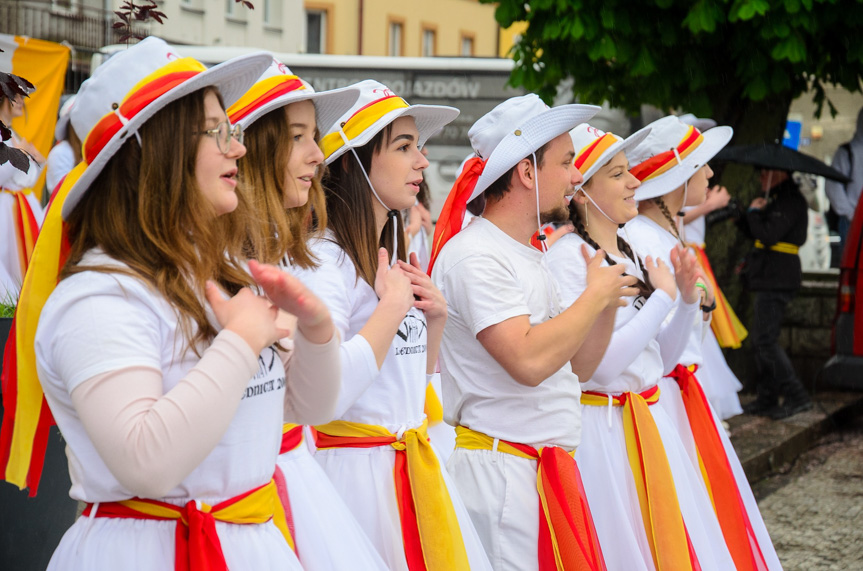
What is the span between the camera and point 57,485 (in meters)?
4.06

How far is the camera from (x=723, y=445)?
15.6ft

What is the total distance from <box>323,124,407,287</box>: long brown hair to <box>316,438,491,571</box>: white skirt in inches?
20.3

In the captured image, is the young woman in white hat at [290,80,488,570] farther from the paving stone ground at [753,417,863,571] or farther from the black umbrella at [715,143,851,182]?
the black umbrella at [715,143,851,182]

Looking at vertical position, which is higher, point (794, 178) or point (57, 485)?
point (794, 178)

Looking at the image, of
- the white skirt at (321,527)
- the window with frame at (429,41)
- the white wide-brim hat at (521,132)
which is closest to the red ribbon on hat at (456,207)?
the white wide-brim hat at (521,132)

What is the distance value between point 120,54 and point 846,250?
749cm

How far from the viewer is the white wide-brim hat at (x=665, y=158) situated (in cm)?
529

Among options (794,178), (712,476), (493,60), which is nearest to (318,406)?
(712,476)

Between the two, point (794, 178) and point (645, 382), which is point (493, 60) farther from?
point (645, 382)

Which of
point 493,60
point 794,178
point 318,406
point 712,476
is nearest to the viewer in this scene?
point 318,406

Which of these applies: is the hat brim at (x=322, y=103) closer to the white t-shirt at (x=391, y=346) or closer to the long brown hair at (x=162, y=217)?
the white t-shirt at (x=391, y=346)

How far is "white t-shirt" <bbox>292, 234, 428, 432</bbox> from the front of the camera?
304 centimetres

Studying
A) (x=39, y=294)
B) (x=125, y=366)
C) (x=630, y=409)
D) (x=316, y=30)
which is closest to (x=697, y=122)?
(x=630, y=409)

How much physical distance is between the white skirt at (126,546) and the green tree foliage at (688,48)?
21.4 feet
